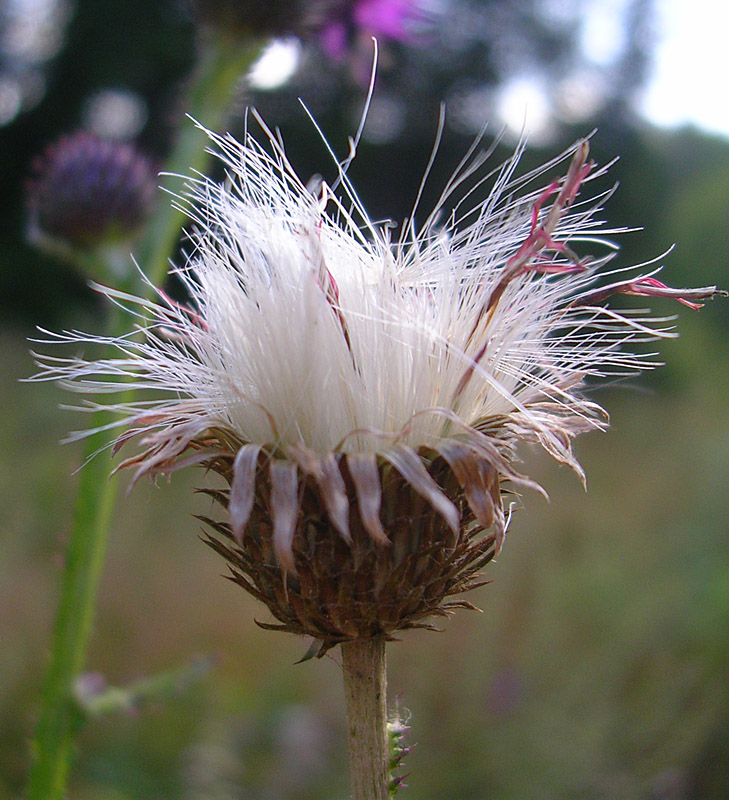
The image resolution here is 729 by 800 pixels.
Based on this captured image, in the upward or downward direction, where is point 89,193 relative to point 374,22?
downward

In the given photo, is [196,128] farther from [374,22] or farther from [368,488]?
[368,488]

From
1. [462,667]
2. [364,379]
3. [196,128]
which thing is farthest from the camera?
[462,667]

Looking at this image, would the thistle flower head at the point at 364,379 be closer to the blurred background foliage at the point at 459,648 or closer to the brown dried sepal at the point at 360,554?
the brown dried sepal at the point at 360,554

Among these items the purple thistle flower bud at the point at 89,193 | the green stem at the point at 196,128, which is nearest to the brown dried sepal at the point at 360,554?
the green stem at the point at 196,128

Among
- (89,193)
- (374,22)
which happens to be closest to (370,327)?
(89,193)

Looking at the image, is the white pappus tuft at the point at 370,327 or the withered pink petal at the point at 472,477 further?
the white pappus tuft at the point at 370,327

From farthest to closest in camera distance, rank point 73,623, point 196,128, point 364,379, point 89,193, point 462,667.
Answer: point 462,667 → point 89,193 → point 196,128 → point 73,623 → point 364,379

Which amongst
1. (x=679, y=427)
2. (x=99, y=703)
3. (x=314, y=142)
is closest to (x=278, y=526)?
(x=99, y=703)

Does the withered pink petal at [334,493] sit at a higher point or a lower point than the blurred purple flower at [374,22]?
lower
